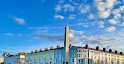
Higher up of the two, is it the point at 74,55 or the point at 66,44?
the point at 66,44

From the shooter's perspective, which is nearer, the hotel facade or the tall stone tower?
the hotel facade

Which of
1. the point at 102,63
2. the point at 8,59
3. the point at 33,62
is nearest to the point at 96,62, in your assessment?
the point at 102,63

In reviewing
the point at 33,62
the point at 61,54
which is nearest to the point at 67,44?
the point at 61,54

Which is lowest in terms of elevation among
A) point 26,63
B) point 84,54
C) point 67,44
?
point 26,63

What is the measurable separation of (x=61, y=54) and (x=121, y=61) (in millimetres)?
38952

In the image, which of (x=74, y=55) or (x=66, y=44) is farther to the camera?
(x=66, y=44)

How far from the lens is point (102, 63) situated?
80.7 meters

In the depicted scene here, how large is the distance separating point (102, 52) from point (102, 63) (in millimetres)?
5693

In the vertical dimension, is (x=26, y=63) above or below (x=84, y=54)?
below

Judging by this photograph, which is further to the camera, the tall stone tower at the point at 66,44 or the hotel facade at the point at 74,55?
the tall stone tower at the point at 66,44

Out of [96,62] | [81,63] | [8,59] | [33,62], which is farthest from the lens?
[8,59]

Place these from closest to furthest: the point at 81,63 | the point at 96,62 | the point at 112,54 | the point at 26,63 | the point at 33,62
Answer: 1. the point at 81,63
2. the point at 96,62
3. the point at 112,54
4. the point at 33,62
5. the point at 26,63

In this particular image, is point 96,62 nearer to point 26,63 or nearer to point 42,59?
point 42,59

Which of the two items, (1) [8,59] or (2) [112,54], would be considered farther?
(1) [8,59]
